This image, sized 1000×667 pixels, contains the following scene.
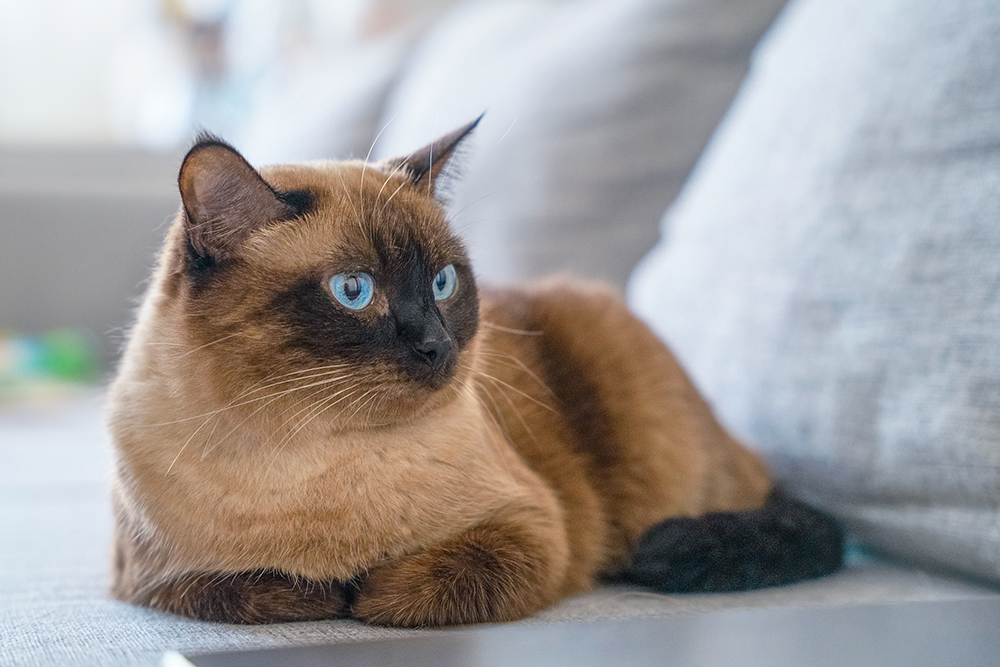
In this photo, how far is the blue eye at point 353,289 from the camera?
93 centimetres

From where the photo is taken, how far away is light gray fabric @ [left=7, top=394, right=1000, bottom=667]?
0.81 meters

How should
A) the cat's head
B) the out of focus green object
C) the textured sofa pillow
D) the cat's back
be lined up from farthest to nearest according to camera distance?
the out of focus green object < the textured sofa pillow < the cat's back < the cat's head

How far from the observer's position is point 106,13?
4926 millimetres

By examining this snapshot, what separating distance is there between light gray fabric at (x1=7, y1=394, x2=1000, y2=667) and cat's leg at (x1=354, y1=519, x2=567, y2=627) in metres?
0.02

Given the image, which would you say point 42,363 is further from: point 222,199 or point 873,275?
point 873,275

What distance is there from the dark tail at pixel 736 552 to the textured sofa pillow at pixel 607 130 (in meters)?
0.80

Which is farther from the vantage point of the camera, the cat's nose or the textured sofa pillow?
the textured sofa pillow

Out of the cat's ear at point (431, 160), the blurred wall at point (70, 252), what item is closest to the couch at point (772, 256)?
the cat's ear at point (431, 160)

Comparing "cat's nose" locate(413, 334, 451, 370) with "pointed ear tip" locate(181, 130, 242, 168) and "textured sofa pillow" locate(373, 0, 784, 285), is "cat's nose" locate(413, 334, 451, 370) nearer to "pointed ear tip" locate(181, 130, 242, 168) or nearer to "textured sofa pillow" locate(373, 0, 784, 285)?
"pointed ear tip" locate(181, 130, 242, 168)

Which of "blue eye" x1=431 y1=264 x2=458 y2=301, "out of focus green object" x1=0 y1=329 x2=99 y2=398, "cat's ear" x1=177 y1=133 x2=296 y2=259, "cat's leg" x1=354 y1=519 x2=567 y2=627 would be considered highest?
"cat's ear" x1=177 y1=133 x2=296 y2=259

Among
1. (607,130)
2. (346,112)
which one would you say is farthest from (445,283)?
(346,112)

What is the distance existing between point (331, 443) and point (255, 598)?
174 mm

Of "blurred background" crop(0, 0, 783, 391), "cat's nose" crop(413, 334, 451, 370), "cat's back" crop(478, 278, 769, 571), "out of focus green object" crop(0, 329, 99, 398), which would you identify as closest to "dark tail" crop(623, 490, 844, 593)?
"cat's back" crop(478, 278, 769, 571)

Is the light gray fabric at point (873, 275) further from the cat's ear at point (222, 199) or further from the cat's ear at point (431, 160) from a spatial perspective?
Answer: the cat's ear at point (222, 199)
